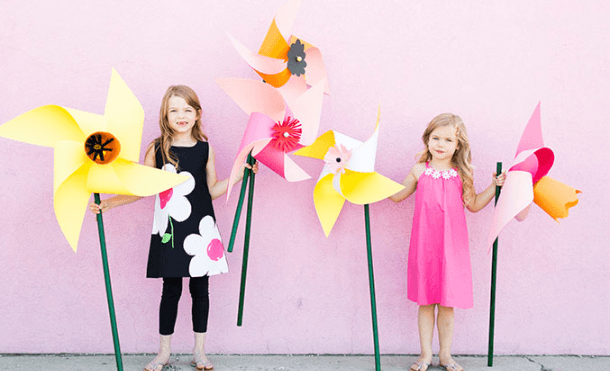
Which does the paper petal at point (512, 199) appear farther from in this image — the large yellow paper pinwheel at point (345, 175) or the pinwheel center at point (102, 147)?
the pinwheel center at point (102, 147)

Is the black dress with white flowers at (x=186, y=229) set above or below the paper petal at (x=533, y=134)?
below

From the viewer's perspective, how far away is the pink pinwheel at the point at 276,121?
201 cm

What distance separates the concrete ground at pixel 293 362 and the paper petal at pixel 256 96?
1.13m

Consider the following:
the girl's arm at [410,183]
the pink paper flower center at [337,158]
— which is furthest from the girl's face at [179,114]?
the girl's arm at [410,183]

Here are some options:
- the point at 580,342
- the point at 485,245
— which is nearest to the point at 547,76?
the point at 485,245

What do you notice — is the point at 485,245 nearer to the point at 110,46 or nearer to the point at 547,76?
the point at 547,76

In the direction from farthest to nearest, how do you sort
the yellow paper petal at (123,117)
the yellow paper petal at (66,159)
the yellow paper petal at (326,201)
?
the yellow paper petal at (326,201) < the yellow paper petal at (123,117) < the yellow paper petal at (66,159)

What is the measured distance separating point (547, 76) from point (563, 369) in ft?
4.45

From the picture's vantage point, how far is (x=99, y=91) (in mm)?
2381

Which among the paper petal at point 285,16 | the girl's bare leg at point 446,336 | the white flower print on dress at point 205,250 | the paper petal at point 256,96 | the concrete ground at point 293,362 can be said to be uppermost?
the paper petal at point 285,16

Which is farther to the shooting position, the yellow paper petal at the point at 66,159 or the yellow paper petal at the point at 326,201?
the yellow paper petal at the point at 326,201

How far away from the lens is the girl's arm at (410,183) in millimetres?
2244

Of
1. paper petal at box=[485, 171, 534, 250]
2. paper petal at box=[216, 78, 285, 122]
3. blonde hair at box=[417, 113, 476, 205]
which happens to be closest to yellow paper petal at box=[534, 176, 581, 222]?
paper petal at box=[485, 171, 534, 250]

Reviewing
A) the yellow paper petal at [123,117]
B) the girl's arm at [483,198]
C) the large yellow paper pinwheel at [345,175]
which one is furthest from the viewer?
the girl's arm at [483,198]
